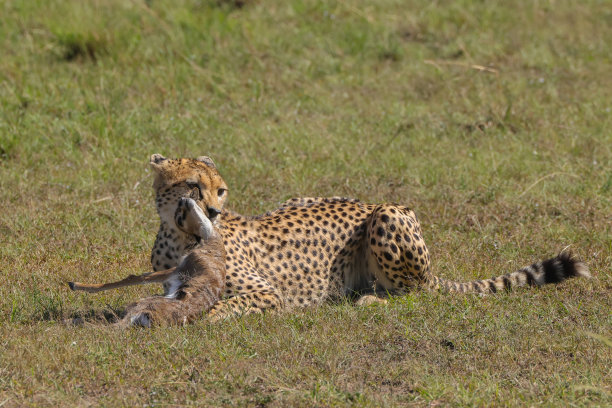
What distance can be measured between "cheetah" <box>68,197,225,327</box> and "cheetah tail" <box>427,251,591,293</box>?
4.68 feet

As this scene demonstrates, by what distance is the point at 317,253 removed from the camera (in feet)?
18.8

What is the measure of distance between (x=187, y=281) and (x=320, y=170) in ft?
9.95

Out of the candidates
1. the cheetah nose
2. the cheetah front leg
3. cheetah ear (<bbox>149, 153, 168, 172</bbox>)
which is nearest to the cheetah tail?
the cheetah front leg

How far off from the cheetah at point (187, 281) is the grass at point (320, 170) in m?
0.09

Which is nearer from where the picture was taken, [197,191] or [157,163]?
[197,191]

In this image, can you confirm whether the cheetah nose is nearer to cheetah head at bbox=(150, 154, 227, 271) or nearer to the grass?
cheetah head at bbox=(150, 154, 227, 271)

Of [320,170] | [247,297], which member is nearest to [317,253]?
[247,297]

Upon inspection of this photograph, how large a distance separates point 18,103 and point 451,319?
5131mm

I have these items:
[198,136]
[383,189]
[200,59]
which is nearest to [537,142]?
[383,189]

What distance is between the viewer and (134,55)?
9.77 meters

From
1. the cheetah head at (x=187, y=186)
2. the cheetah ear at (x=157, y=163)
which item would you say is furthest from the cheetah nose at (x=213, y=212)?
the cheetah ear at (x=157, y=163)

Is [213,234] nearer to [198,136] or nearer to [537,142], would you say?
[198,136]

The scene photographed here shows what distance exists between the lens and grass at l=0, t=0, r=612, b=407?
428 centimetres

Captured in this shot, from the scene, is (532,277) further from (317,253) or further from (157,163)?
(157,163)
